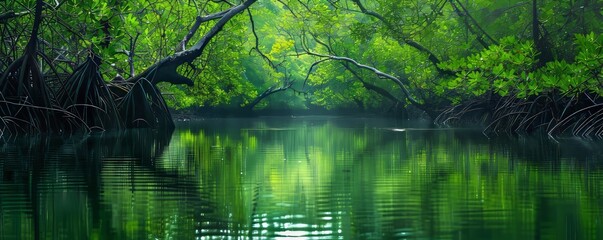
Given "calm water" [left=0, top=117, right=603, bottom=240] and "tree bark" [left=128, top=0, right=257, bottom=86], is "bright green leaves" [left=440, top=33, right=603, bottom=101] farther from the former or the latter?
"tree bark" [left=128, top=0, right=257, bottom=86]

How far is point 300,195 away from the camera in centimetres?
594

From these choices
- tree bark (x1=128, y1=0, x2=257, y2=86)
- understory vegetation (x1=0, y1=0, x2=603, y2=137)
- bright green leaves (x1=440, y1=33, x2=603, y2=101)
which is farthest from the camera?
tree bark (x1=128, y1=0, x2=257, y2=86)

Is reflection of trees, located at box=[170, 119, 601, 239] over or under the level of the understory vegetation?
under

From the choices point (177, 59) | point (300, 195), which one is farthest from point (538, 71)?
point (300, 195)

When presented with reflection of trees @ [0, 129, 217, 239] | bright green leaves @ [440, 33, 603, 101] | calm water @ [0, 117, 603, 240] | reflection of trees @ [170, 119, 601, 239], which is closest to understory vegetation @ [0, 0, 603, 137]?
bright green leaves @ [440, 33, 603, 101]

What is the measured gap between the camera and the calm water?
4.35 meters

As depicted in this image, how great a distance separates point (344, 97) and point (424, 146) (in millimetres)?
33856

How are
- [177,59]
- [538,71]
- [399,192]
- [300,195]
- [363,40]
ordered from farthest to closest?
[363,40] → [177,59] → [538,71] → [399,192] → [300,195]

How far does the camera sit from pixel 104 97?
16.7m

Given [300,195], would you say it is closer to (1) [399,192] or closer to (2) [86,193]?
(1) [399,192]

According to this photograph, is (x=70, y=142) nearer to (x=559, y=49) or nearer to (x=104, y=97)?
(x=104, y=97)

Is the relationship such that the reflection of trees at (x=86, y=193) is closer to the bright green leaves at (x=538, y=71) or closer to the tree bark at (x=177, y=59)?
the bright green leaves at (x=538, y=71)

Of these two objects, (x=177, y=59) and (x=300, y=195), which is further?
(x=177, y=59)

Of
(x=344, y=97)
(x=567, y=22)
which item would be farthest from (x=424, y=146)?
(x=344, y=97)
